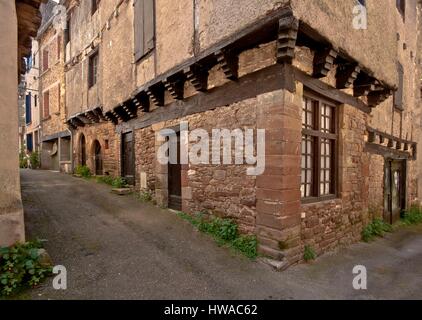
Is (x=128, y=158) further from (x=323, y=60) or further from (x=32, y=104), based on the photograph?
(x=32, y=104)

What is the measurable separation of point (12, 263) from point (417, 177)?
523 inches

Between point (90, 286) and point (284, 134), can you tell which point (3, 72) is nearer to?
point (90, 286)

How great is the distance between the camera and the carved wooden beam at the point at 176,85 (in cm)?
579

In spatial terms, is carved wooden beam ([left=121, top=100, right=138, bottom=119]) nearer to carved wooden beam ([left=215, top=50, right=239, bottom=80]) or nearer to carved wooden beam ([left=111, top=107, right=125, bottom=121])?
carved wooden beam ([left=111, top=107, right=125, bottom=121])

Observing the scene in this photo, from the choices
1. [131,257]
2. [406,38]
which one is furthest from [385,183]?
[131,257]

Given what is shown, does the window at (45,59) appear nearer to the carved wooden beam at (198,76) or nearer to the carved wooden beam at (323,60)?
the carved wooden beam at (198,76)

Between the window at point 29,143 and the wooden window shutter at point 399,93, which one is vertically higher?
the wooden window shutter at point 399,93

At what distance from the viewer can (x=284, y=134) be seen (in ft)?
12.8

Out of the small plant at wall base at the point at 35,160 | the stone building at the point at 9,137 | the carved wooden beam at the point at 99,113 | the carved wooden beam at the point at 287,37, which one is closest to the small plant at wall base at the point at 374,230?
the carved wooden beam at the point at 287,37

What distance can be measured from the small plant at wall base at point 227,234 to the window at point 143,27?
15.1ft

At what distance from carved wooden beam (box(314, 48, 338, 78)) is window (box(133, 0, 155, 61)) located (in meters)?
4.14

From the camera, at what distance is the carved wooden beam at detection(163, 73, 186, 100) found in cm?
579

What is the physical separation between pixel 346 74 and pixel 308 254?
359 cm

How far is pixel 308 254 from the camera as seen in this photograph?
4.40 meters
